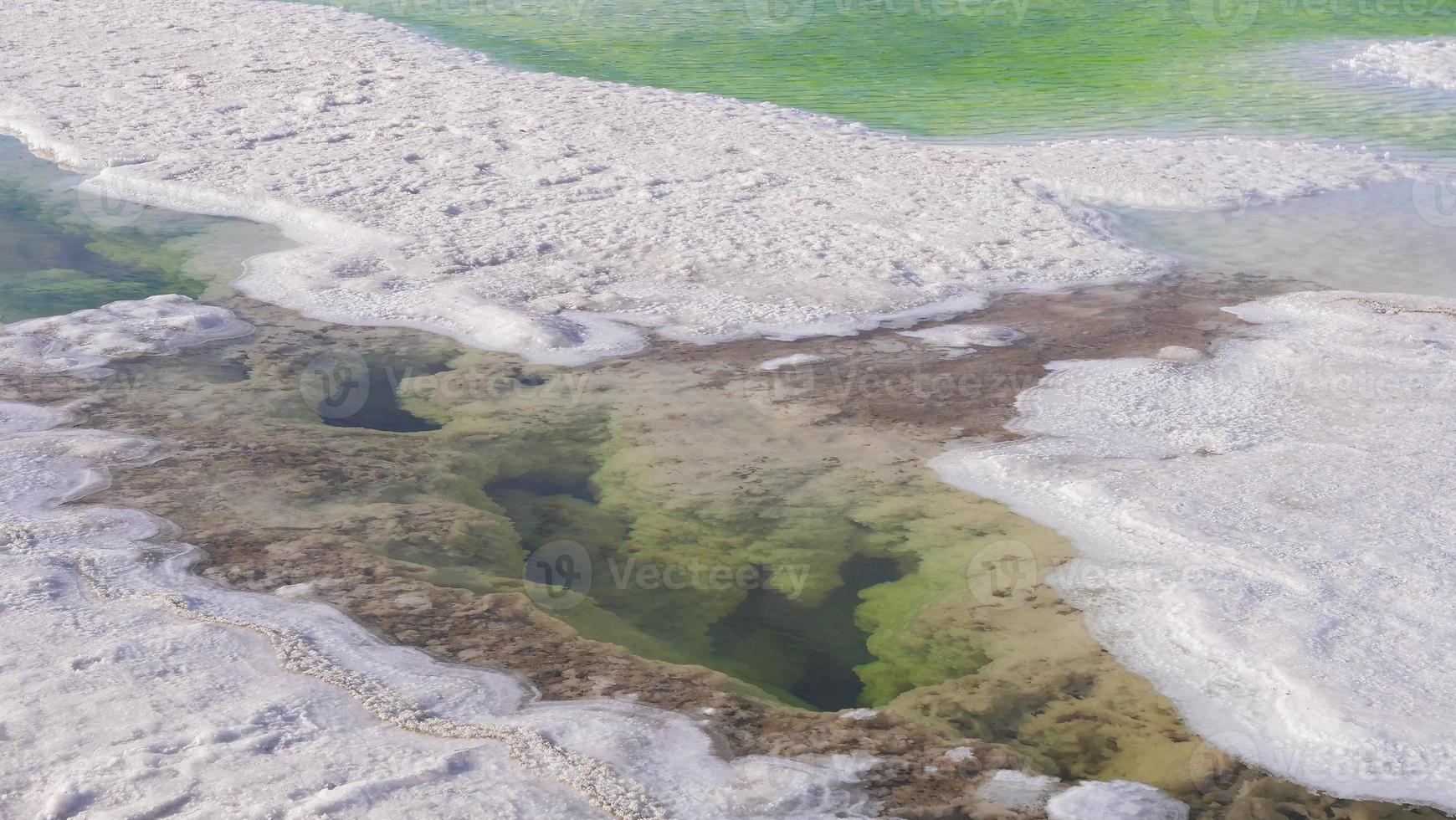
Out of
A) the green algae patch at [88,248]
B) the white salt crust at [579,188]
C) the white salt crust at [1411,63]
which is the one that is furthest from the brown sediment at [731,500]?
the white salt crust at [1411,63]

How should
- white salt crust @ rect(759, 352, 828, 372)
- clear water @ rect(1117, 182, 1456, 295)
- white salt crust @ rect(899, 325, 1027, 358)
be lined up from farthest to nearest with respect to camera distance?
clear water @ rect(1117, 182, 1456, 295), white salt crust @ rect(899, 325, 1027, 358), white salt crust @ rect(759, 352, 828, 372)

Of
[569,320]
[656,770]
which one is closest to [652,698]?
[656,770]

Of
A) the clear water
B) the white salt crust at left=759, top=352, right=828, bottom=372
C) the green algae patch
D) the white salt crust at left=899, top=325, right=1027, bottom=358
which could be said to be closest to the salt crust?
the white salt crust at left=899, top=325, right=1027, bottom=358

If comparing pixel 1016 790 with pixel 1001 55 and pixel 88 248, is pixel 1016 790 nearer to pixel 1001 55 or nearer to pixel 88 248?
pixel 88 248

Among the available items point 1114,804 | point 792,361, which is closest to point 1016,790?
point 1114,804

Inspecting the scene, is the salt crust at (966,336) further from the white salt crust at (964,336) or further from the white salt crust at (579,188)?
the white salt crust at (579,188)

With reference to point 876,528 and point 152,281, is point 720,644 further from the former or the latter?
point 152,281

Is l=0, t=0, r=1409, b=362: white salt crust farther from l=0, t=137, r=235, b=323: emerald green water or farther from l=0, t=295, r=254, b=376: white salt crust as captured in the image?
l=0, t=295, r=254, b=376: white salt crust
